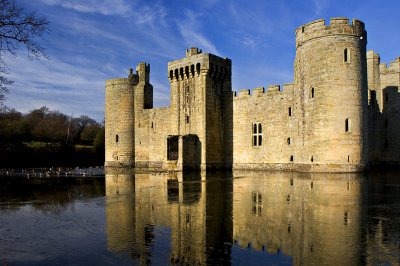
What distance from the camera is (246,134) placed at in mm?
34438

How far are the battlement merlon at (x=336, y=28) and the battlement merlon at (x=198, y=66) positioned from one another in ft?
32.7

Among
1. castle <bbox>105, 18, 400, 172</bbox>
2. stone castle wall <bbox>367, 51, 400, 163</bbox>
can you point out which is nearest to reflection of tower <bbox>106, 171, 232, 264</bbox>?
castle <bbox>105, 18, 400, 172</bbox>

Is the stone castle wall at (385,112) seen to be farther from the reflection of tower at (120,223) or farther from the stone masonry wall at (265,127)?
the reflection of tower at (120,223)

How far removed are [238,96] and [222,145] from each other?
480cm

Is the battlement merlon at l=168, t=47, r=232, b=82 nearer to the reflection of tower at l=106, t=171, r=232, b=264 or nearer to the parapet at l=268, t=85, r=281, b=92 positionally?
the parapet at l=268, t=85, r=281, b=92

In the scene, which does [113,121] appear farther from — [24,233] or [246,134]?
[24,233]

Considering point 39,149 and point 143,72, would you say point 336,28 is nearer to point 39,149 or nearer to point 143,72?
point 143,72

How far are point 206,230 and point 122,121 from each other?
36.9m

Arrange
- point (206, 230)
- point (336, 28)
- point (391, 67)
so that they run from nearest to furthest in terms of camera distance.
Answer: point (206, 230), point (336, 28), point (391, 67)

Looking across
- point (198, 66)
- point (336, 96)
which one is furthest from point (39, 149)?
point (336, 96)

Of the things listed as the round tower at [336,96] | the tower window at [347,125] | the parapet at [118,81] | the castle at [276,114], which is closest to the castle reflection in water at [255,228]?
the round tower at [336,96]

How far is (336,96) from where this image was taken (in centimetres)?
2567

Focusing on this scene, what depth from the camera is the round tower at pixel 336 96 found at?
25375 mm

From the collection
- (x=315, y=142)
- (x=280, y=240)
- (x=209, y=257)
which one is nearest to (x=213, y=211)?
(x=280, y=240)
